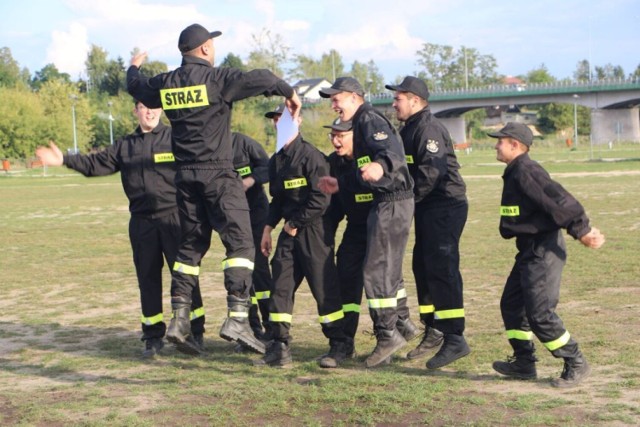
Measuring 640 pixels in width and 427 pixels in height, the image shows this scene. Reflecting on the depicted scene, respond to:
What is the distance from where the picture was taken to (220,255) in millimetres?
16359

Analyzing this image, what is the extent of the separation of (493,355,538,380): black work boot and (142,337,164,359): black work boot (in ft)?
10.8

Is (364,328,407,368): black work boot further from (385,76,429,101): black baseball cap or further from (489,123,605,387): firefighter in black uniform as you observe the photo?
(385,76,429,101): black baseball cap

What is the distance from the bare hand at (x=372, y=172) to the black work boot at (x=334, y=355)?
170 cm

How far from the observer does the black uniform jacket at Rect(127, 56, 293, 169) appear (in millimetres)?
7258

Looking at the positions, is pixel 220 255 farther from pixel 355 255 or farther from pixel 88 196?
pixel 88 196

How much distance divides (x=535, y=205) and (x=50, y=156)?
4.24 m

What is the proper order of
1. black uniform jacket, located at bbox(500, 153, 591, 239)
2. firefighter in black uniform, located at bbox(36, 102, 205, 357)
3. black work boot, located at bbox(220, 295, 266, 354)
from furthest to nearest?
firefighter in black uniform, located at bbox(36, 102, 205, 357), black work boot, located at bbox(220, 295, 266, 354), black uniform jacket, located at bbox(500, 153, 591, 239)

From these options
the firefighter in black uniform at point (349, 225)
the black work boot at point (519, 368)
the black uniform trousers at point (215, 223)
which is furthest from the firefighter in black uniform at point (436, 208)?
the black uniform trousers at point (215, 223)

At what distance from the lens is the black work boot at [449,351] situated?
7448 millimetres

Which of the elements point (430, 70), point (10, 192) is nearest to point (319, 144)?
point (10, 192)

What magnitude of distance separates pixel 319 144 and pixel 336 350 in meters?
63.2

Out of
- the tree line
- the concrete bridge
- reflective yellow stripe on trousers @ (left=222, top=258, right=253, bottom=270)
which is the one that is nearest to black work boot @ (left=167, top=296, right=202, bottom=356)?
reflective yellow stripe on trousers @ (left=222, top=258, right=253, bottom=270)

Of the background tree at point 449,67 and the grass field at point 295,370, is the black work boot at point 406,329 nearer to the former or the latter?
the grass field at point 295,370

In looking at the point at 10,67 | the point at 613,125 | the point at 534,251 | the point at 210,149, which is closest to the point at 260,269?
the point at 210,149
